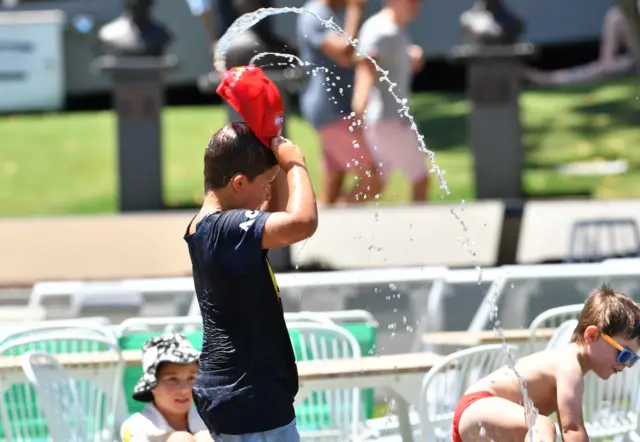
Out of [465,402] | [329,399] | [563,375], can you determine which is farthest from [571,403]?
[329,399]

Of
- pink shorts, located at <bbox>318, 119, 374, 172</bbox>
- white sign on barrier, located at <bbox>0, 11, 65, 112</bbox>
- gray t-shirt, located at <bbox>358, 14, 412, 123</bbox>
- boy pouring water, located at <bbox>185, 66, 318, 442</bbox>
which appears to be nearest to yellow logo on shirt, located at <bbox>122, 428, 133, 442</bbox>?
boy pouring water, located at <bbox>185, 66, 318, 442</bbox>

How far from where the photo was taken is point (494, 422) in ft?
12.3

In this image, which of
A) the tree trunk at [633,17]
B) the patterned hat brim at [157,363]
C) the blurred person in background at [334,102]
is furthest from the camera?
the tree trunk at [633,17]

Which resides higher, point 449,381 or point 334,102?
point 334,102

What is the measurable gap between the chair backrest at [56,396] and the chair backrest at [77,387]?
0.51 ft

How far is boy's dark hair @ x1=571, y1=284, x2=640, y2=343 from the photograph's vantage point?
3.68 m

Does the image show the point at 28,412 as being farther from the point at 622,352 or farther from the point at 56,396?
the point at 622,352

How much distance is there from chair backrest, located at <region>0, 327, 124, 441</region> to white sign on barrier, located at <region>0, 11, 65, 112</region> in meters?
12.5

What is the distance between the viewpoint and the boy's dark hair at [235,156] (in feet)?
10.5

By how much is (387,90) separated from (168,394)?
16.1 feet

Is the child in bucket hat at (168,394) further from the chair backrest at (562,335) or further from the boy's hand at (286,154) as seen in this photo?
the chair backrest at (562,335)

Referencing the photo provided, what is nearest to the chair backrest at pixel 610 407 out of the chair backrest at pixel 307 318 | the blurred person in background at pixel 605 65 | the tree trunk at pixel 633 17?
the chair backrest at pixel 307 318

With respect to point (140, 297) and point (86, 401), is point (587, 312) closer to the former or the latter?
point (86, 401)

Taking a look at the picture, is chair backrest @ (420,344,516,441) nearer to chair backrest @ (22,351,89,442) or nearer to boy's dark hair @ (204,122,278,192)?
chair backrest @ (22,351,89,442)
